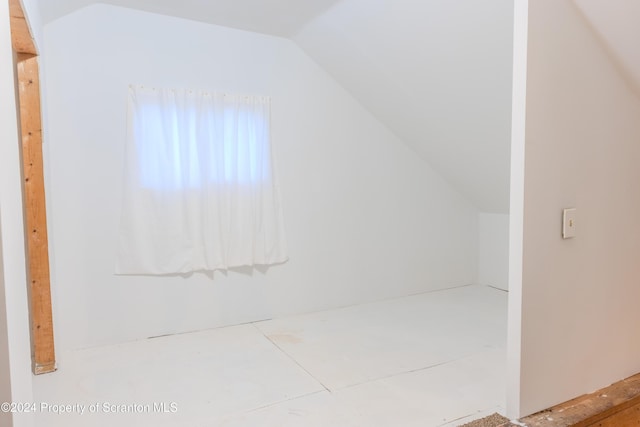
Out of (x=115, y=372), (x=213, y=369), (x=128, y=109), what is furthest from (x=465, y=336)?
(x=128, y=109)

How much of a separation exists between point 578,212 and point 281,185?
7.51ft

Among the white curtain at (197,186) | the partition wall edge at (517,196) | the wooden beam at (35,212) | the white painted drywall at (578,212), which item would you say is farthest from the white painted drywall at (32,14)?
the white painted drywall at (578,212)

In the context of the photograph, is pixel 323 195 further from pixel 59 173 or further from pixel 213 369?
pixel 59 173

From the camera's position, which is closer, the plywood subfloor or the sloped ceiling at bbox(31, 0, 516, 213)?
the plywood subfloor

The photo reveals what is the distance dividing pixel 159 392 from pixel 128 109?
6.34ft

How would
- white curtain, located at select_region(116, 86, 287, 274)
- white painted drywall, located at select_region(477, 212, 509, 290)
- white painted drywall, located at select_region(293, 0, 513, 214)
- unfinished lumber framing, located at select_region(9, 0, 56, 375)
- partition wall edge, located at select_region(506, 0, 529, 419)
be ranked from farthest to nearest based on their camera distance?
white painted drywall, located at select_region(477, 212, 509, 290) < white curtain, located at select_region(116, 86, 287, 274) < white painted drywall, located at select_region(293, 0, 513, 214) < unfinished lumber framing, located at select_region(9, 0, 56, 375) < partition wall edge, located at select_region(506, 0, 529, 419)

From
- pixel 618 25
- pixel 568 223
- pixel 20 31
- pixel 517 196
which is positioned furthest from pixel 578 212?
pixel 20 31

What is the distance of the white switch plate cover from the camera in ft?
4.95

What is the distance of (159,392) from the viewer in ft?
6.91

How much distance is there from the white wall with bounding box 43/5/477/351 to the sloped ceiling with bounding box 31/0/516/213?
0.19 m

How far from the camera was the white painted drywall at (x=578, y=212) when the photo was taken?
4.68 feet

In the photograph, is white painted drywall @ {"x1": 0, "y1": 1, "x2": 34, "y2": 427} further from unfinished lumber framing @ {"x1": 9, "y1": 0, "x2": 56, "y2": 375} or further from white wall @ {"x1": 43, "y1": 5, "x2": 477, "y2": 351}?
white wall @ {"x1": 43, "y1": 5, "x2": 477, "y2": 351}

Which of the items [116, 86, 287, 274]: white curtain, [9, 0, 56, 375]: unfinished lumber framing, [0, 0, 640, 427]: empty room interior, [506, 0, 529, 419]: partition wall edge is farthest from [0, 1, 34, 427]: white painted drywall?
[116, 86, 287, 274]: white curtain

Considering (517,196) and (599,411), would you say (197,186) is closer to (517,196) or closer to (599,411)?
(517,196)
